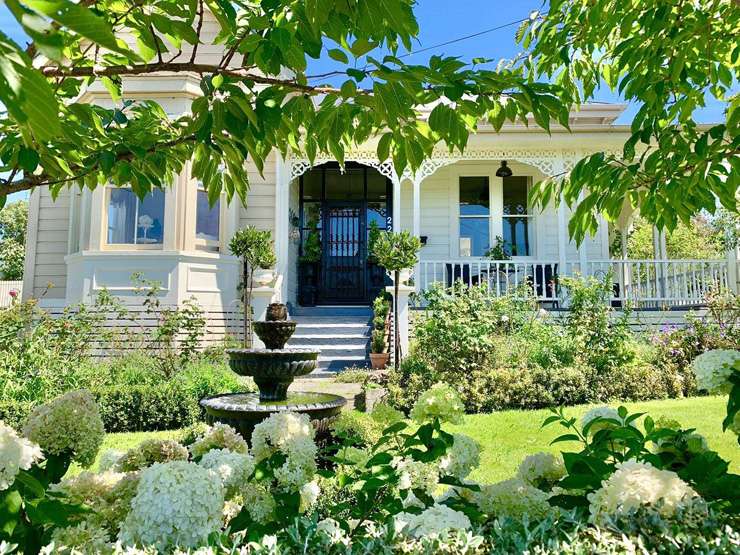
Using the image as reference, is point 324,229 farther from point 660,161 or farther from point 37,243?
point 660,161

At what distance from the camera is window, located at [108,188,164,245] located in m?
10.3

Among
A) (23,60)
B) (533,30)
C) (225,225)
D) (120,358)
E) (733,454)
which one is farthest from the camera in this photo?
(225,225)

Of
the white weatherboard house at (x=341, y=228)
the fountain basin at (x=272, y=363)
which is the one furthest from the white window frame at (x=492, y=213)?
the fountain basin at (x=272, y=363)

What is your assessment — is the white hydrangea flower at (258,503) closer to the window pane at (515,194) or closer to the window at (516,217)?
the window at (516,217)

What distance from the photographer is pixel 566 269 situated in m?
11.8

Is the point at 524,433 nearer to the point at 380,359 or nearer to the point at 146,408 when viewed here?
the point at 380,359

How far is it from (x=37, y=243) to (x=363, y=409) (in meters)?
9.02

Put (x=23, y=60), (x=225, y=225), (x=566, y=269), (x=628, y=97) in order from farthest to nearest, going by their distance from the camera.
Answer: (x=566, y=269) → (x=225, y=225) → (x=628, y=97) → (x=23, y=60)

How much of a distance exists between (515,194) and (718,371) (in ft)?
39.1

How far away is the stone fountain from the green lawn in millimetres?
1373

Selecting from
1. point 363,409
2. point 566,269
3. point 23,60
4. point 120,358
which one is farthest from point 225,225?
point 23,60

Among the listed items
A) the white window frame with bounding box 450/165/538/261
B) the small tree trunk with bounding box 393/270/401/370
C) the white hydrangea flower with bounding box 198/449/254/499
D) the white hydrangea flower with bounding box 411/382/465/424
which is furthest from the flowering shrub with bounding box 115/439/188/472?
the white window frame with bounding box 450/165/538/261

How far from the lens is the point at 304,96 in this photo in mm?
1862

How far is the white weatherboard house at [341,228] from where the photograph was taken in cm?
1021
